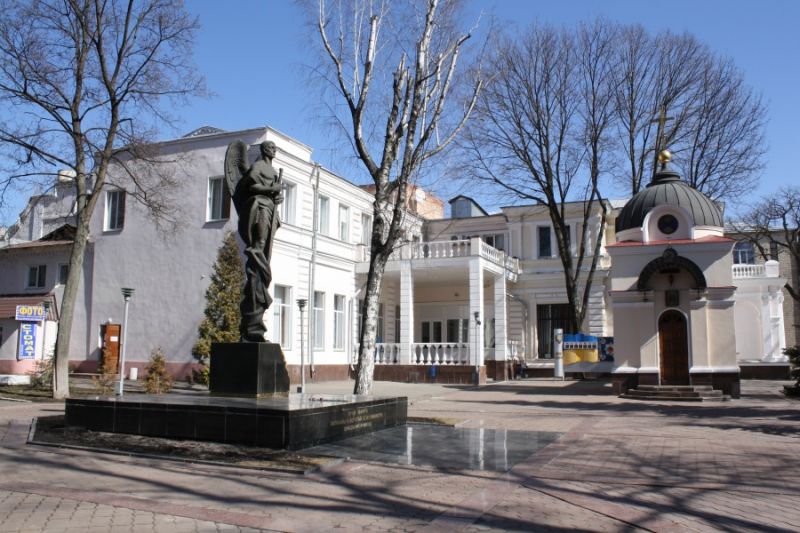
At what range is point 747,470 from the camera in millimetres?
8531

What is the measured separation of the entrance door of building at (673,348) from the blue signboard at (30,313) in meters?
21.4

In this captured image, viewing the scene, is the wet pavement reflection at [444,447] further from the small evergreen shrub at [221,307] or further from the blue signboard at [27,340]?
the blue signboard at [27,340]

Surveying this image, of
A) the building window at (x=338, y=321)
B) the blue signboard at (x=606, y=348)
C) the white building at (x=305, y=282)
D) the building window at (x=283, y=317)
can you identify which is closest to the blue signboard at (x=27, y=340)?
the white building at (x=305, y=282)

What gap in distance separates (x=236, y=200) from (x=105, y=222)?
17.3m

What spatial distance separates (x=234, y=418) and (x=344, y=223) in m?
21.9

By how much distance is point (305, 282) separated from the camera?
26797 mm

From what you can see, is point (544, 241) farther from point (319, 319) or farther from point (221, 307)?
point (221, 307)

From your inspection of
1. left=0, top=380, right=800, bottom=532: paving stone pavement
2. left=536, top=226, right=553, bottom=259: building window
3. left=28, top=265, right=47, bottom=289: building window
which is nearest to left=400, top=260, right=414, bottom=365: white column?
left=536, top=226, right=553, bottom=259: building window

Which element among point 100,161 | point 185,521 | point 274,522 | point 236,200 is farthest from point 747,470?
point 100,161

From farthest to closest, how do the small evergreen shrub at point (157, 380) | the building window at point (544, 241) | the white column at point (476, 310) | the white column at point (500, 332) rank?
the building window at point (544, 241), the white column at point (500, 332), the white column at point (476, 310), the small evergreen shrub at point (157, 380)

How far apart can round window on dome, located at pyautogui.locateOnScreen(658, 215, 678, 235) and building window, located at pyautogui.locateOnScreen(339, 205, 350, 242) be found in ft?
45.2

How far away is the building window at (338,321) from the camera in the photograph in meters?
29.5

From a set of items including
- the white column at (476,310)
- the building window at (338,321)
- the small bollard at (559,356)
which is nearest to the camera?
the white column at (476,310)

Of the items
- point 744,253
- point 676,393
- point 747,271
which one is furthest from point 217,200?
point 744,253
